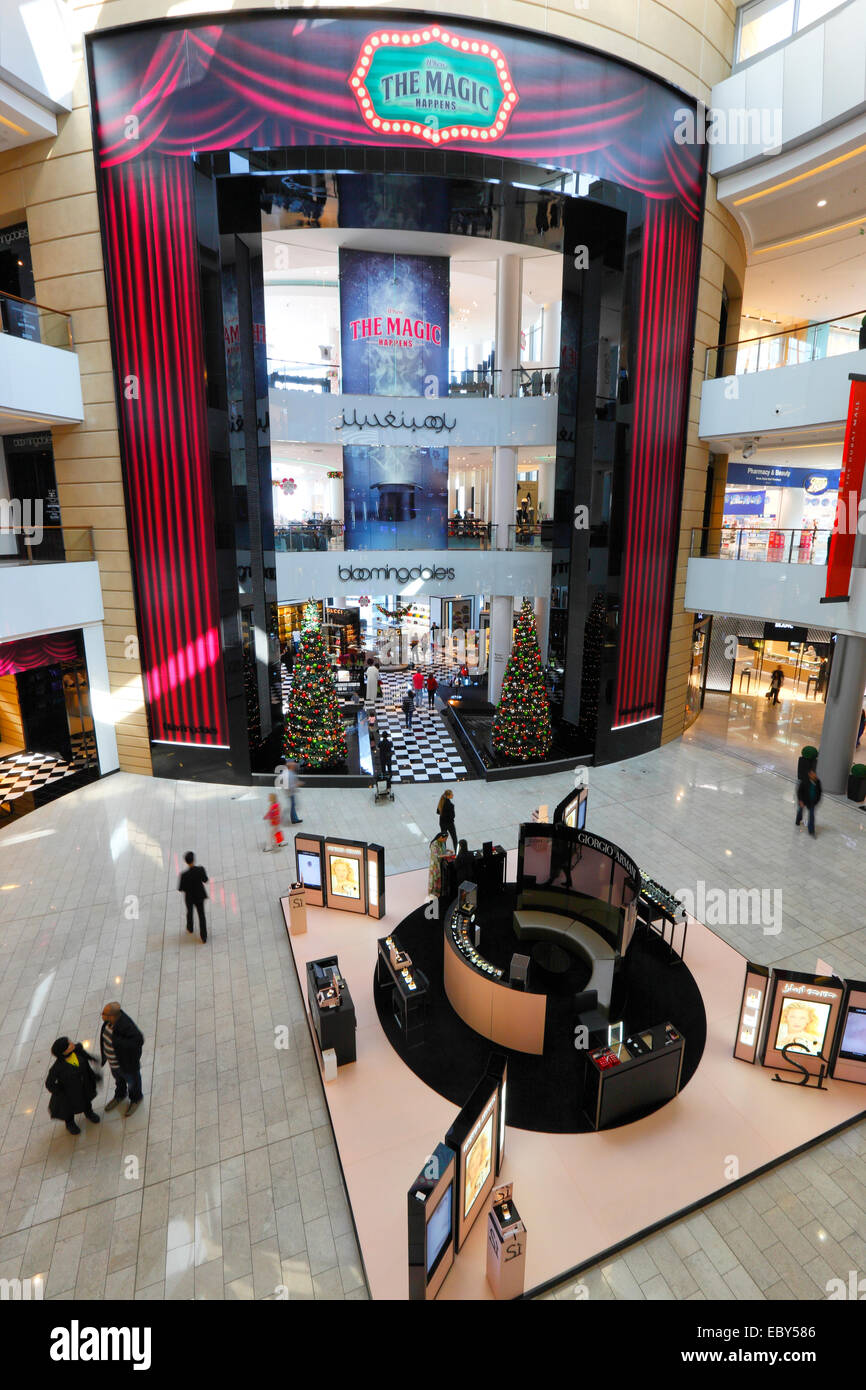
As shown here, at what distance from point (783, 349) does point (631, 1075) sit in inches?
534

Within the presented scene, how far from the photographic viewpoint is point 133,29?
35.0 ft

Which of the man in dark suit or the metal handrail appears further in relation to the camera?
the metal handrail

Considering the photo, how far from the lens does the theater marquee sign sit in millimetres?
10391

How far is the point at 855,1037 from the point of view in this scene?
5.90 m

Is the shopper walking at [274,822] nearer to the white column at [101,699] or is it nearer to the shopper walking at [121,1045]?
the white column at [101,699]

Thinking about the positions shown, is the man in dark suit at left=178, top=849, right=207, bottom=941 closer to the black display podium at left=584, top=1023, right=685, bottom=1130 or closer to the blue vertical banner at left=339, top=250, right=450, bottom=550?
the black display podium at left=584, top=1023, right=685, bottom=1130

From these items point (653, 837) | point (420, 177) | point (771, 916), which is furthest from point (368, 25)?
point (771, 916)

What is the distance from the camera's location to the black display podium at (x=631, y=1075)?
5.42 metres

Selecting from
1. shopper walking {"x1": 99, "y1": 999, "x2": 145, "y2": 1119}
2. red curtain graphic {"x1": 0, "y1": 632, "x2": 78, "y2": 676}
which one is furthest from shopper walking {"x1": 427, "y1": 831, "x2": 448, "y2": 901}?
red curtain graphic {"x1": 0, "y1": 632, "x2": 78, "y2": 676}

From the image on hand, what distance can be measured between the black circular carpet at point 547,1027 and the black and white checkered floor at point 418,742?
5544 millimetres

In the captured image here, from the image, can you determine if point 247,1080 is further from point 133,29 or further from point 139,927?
point 133,29

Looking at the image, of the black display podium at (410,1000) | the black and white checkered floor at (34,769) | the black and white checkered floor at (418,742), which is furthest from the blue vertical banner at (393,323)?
the black display podium at (410,1000)

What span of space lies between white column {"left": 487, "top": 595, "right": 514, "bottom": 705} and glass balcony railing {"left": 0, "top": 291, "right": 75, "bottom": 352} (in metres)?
10.8
